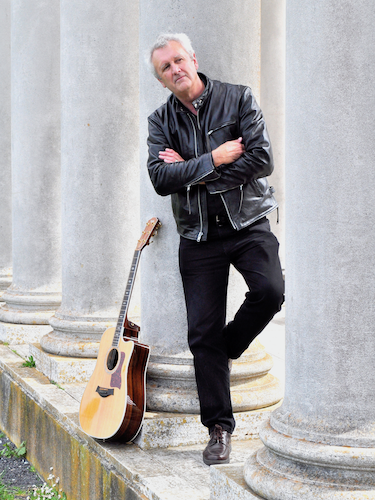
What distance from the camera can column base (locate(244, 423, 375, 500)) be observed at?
126 inches

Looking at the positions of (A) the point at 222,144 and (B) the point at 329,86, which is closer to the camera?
(B) the point at 329,86

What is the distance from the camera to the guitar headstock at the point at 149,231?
5285 mm

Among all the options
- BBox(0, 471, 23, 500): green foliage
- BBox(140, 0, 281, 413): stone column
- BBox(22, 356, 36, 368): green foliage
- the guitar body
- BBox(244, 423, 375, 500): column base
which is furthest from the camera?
BBox(22, 356, 36, 368): green foliage

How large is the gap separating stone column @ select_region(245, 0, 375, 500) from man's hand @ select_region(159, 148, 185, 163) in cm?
134

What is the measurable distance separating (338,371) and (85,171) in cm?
427

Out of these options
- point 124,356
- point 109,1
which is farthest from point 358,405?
point 109,1

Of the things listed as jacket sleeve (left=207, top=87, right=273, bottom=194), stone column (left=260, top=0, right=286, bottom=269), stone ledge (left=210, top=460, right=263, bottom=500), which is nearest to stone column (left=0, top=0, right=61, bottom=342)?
jacket sleeve (left=207, top=87, right=273, bottom=194)

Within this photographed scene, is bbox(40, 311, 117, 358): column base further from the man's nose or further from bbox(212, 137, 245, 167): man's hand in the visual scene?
the man's nose

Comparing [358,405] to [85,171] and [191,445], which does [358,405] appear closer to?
[191,445]

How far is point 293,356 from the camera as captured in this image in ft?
11.5

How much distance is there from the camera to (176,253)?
210 inches

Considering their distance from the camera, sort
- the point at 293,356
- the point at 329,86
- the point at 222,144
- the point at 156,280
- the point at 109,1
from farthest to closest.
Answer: the point at 109,1 < the point at 156,280 < the point at 222,144 < the point at 293,356 < the point at 329,86

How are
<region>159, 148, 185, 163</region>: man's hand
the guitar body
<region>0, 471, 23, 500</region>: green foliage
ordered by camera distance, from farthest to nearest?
<region>0, 471, 23, 500</region>: green foliage
the guitar body
<region>159, 148, 185, 163</region>: man's hand

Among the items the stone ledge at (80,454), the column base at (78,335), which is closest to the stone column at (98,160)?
the column base at (78,335)
